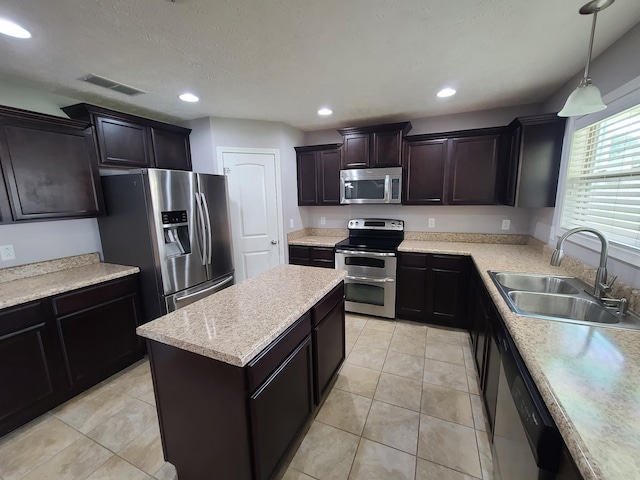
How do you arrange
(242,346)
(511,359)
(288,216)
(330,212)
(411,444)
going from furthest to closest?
(330,212)
(288,216)
(411,444)
(511,359)
(242,346)

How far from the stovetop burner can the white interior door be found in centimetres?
95

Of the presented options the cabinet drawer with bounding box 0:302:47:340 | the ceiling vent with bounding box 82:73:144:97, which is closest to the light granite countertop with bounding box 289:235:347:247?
the ceiling vent with bounding box 82:73:144:97

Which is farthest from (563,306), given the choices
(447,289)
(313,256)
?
(313,256)

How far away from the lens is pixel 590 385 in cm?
85

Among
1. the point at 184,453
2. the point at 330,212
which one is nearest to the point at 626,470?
the point at 184,453

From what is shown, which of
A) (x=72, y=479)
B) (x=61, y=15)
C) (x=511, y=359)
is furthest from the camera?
(x=72, y=479)

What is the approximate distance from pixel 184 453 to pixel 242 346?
0.77 meters

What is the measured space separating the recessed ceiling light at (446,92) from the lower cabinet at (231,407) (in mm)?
2342

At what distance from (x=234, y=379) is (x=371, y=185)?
272cm

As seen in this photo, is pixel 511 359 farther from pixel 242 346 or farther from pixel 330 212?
pixel 330 212

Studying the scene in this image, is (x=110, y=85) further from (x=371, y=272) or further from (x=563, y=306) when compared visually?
(x=563, y=306)

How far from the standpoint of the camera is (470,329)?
109 inches

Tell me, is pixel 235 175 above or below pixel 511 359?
above

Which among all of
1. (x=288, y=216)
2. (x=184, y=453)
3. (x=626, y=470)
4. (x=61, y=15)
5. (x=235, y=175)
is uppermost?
(x=61, y=15)
